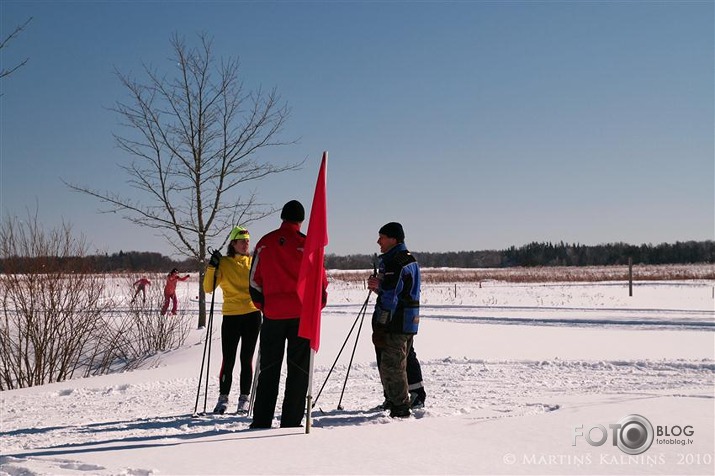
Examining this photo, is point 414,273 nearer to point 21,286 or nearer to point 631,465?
point 631,465

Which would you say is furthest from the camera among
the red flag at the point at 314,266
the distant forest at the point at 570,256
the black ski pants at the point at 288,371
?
the distant forest at the point at 570,256

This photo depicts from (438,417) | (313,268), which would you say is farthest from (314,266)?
(438,417)

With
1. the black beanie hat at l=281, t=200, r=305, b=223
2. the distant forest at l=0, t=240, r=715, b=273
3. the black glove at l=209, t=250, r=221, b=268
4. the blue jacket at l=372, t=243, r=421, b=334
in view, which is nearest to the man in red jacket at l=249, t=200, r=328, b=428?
the black beanie hat at l=281, t=200, r=305, b=223

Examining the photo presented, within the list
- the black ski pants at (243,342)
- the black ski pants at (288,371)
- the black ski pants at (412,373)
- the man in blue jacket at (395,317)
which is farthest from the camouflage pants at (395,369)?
the black ski pants at (243,342)

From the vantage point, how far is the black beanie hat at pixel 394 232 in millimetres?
6141

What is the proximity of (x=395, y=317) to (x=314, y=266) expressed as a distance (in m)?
1.23

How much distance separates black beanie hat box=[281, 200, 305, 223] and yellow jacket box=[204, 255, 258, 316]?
1.49 m

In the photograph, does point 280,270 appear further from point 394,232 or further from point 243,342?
point 243,342

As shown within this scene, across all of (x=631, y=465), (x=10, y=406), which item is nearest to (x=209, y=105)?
(x=10, y=406)

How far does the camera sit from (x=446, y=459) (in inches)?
142

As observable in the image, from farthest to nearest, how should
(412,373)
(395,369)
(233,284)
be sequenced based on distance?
(233,284), (412,373), (395,369)

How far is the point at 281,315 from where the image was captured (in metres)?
5.43

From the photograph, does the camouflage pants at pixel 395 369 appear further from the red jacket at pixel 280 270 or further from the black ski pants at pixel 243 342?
the black ski pants at pixel 243 342

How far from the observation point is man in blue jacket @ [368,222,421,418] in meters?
5.84
